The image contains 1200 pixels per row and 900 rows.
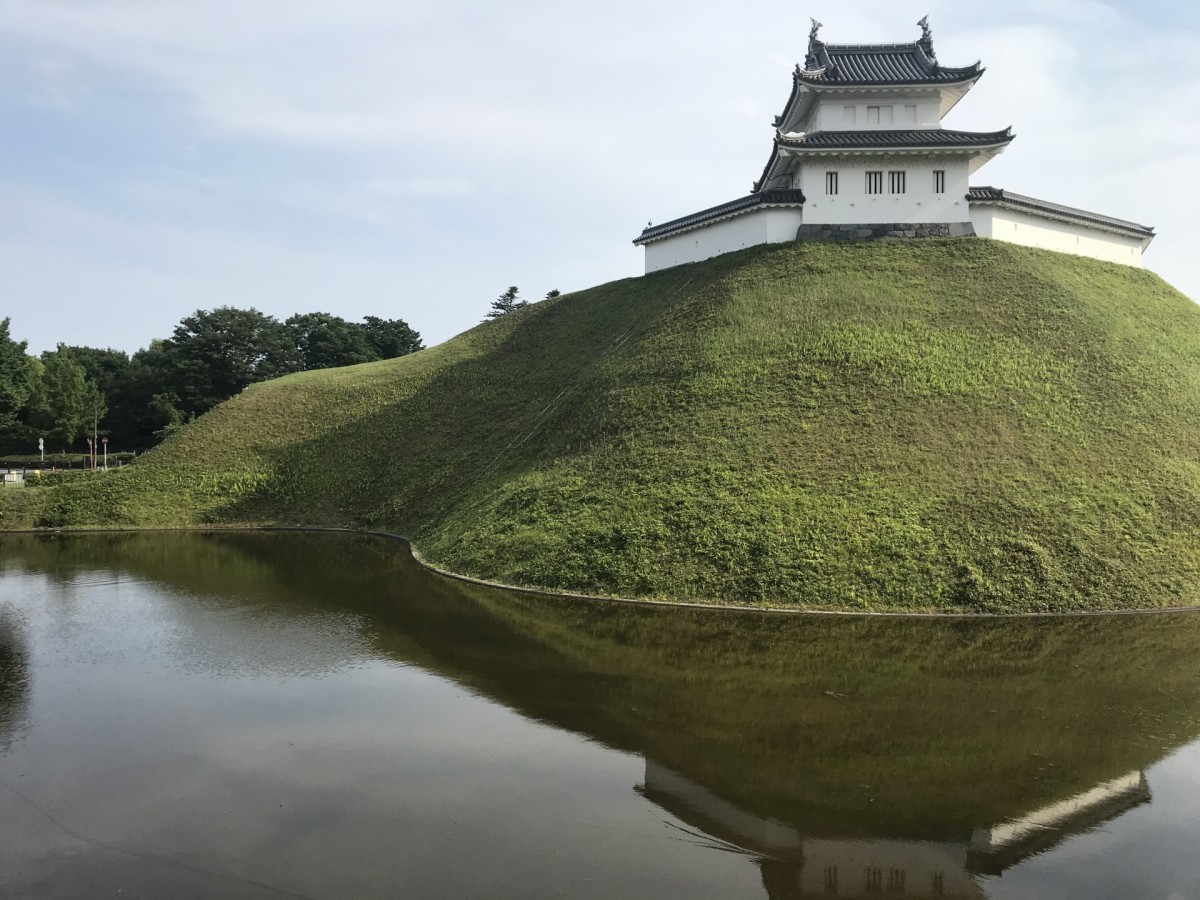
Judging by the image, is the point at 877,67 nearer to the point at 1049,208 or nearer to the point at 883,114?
the point at 883,114

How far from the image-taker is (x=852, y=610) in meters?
19.3

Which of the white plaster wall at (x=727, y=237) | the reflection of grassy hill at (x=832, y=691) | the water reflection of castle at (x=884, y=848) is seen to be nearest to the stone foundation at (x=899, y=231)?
the white plaster wall at (x=727, y=237)

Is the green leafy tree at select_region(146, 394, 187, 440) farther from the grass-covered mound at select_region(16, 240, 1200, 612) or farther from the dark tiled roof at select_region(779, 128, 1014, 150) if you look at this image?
the dark tiled roof at select_region(779, 128, 1014, 150)

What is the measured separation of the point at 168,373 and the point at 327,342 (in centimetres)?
1553

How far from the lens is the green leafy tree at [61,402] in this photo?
60.5 metres

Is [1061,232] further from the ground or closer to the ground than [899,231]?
further from the ground

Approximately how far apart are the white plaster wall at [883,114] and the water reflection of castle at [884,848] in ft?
109

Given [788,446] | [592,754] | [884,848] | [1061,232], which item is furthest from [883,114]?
[884,848]

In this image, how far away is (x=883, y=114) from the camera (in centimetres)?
3684

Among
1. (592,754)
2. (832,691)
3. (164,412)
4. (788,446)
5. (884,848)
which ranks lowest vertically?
(884,848)

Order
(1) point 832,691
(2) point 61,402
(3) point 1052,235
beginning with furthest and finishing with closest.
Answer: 1. (2) point 61,402
2. (3) point 1052,235
3. (1) point 832,691

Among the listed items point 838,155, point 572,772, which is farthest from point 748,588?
point 838,155

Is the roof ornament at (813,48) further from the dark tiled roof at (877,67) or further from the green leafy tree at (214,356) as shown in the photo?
the green leafy tree at (214,356)

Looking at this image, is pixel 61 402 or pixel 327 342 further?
pixel 327 342
